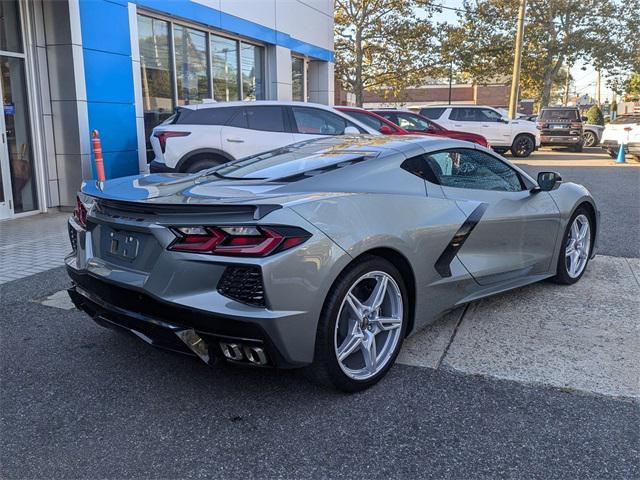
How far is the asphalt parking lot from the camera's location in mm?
2566

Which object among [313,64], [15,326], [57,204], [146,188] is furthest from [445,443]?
[313,64]

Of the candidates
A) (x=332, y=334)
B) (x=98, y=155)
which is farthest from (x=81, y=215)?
(x=98, y=155)

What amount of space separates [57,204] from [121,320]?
7351mm

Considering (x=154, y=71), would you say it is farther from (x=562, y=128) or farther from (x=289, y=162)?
(x=562, y=128)

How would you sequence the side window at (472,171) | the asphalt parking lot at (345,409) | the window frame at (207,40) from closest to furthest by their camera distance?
1. the asphalt parking lot at (345,409)
2. the side window at (472,171)
3. the window frame at (207,40)

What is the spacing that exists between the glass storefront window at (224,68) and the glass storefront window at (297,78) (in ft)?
10.6

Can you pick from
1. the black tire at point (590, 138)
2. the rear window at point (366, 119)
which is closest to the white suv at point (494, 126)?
the black tire at point (590, 138)

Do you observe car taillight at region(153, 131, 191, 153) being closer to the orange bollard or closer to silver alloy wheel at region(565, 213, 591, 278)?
the orange bollard

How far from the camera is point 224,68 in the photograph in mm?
13727

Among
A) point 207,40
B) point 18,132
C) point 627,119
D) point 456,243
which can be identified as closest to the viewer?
point 456,243

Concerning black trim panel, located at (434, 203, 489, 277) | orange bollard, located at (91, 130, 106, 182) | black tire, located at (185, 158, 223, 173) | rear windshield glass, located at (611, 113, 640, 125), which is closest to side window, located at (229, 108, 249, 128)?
black tire, located at (185, 158, 223, 173)

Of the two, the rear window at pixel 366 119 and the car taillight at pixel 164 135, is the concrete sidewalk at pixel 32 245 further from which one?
the rear window at pixel 366 119

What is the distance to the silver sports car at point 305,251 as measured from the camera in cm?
271

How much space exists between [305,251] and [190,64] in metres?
10.8
